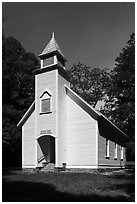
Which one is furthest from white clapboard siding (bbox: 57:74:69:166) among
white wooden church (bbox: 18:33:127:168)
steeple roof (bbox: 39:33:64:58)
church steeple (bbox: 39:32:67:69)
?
steeple roof (bbox: 39:33:64:58)

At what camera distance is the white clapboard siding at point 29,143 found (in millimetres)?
21438

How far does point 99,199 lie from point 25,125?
15730 millimetres

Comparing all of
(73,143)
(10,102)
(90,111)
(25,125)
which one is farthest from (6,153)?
(90,111)

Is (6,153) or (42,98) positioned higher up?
(42,98)

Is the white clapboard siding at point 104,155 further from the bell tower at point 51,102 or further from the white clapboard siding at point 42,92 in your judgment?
the white clapboard siding at point 42,92

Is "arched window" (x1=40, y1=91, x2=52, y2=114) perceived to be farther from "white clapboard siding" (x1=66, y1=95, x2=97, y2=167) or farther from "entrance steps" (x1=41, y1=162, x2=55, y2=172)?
"entrance steps" (x1=41, y1=162, x2=55, y2=172)

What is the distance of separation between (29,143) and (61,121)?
425 cm

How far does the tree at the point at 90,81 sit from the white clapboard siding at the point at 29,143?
17.1 metres

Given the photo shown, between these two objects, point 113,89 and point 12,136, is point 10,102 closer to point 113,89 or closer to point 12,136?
point 12,136

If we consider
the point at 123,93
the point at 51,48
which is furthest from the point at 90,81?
the point at 51,48

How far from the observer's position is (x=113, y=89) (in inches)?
1265

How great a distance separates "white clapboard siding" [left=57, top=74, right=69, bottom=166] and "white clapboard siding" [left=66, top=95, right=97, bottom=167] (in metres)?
0.36

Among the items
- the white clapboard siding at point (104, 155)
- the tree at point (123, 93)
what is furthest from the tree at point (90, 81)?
the white clapboard siding at point (104, 155)

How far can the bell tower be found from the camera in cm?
1916
